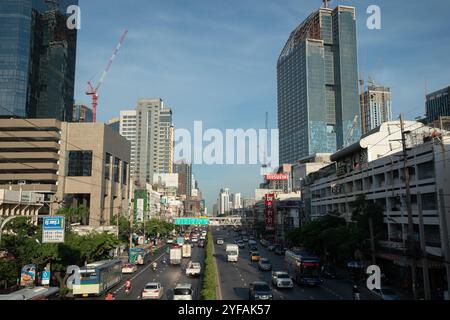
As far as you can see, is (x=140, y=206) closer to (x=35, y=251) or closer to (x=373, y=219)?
(x=35, y=251)

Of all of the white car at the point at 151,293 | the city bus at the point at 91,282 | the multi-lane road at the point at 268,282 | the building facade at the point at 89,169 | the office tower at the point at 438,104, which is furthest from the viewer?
the office tower at the point at 438,104

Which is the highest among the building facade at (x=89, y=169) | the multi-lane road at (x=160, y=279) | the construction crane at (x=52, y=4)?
the construction crane at (x=52, y=4)

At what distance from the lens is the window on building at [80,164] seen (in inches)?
4242

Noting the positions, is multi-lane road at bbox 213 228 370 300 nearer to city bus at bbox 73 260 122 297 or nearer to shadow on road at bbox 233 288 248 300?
shadow on road at bbox 233 288 248 300

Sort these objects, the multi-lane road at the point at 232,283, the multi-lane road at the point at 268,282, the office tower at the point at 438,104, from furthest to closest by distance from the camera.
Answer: the office tower at the point at 438,104, the multi-lane road at the point at 232,283, the multi-lane road at the point at 268,282

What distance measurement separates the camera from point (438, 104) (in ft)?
458

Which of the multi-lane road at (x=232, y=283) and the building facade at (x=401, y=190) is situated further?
the building facade at (x=401, y=190)

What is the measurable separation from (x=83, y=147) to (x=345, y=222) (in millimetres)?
72873

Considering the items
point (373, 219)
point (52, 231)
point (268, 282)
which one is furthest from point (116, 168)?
point (52, 231)

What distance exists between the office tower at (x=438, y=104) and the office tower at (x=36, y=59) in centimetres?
13807

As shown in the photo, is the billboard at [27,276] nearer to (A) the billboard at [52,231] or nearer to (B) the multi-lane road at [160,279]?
(A) the billboard at [52,231]

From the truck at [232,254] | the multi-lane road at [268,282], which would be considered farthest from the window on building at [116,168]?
the multi-lane road at [268,282]

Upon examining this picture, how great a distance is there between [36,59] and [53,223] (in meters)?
137
